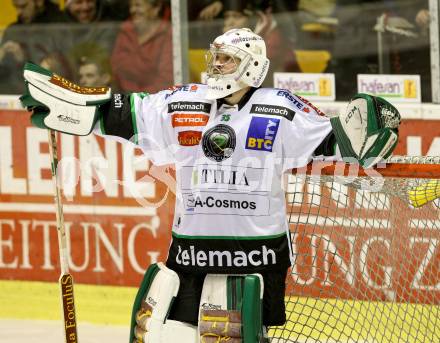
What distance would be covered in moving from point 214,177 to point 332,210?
86cm

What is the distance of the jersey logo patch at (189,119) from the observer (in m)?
4.44

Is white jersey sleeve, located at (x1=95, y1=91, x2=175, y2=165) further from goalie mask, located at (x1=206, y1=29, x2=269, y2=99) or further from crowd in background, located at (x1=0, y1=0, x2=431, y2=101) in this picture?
crowd in background, located at (x1=0, y1=0, x2=431, y2=101)

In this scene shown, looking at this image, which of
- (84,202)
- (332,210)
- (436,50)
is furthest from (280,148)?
(84,202)

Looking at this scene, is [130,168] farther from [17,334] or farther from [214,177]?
[214,177]

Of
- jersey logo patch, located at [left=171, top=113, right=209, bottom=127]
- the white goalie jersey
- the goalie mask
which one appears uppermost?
the goalie mask

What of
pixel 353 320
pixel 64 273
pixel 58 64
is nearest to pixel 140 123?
pixel 64 273

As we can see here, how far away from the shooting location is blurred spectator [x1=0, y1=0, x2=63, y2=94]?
6.91m

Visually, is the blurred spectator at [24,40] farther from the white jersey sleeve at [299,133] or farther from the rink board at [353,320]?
the white jersey sleeve at [299,133]

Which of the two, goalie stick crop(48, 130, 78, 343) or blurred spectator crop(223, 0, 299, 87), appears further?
blurred spectator crop(223, 0, 299, 87)

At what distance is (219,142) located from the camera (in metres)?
4.37

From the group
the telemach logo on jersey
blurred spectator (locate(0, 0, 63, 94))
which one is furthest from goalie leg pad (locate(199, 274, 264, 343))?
blurred spectator (locate(0, 0, 63, 94))

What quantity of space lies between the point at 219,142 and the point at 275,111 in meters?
0.21

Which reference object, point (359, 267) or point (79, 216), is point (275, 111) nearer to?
point (359, 267)

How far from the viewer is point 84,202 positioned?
674 cm
